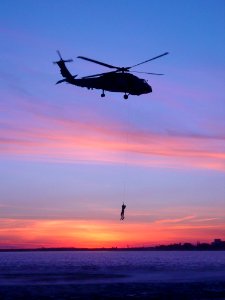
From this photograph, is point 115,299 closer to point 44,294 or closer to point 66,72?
point 44,294

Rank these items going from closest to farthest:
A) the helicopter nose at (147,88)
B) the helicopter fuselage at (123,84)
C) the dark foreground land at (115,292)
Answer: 1. the dark foreground land at (115,292)
2. the helicopter fuselage at (123,84)
3. the helicopter nose at (147,88)

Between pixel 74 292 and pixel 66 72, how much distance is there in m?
19.4

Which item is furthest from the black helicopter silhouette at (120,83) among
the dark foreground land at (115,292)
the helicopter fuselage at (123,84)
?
the dark foreground land at (115,292)

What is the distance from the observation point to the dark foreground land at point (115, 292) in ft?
129

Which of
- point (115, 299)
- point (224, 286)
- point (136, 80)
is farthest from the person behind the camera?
point (224, 286)

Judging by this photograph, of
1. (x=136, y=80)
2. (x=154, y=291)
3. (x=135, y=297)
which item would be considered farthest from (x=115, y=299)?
(x=136, y=80)

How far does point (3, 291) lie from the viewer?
44.0 meters

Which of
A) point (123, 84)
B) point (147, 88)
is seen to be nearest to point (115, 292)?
point (147, 88)

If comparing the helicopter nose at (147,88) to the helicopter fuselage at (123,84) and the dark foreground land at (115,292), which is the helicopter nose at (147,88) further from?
the dark foreground land at (115,292)

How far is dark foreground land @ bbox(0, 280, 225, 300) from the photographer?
39.3m

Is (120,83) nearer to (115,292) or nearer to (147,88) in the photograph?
(147,88)

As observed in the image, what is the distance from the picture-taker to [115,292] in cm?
4278

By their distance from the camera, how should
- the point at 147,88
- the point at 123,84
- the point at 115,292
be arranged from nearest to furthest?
the point at 123,84, the point at 147,88, the point at 115,292

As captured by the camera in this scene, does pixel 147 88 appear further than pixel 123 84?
Yes
